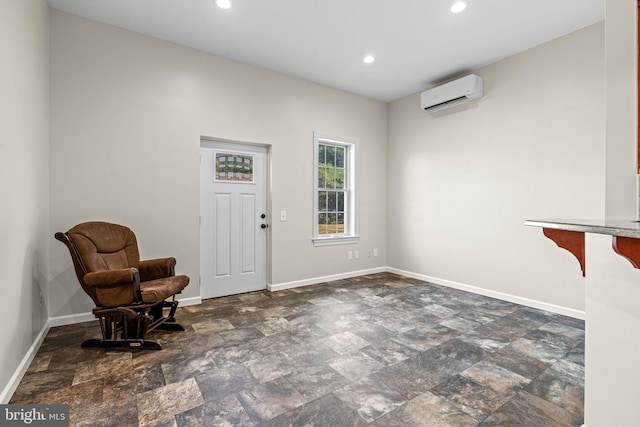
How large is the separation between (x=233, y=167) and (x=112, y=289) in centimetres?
→ 212

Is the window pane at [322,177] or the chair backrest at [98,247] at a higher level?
the window pane at [322,177]

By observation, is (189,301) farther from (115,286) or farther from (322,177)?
(322,177)

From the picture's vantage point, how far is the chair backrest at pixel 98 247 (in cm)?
251

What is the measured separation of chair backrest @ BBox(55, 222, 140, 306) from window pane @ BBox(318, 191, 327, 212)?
2.66 m

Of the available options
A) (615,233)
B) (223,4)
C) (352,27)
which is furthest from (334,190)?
(615,233)

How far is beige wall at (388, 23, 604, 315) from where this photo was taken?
3.22 m

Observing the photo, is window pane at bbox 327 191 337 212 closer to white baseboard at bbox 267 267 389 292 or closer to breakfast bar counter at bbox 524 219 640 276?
white baseboard at bbox 267 267 389 292

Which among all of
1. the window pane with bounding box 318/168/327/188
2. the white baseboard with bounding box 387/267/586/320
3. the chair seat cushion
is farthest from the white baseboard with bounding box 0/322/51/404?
the white baseboard with bounding box 387/267/586/320

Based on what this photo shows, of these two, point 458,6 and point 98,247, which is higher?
point 458,6

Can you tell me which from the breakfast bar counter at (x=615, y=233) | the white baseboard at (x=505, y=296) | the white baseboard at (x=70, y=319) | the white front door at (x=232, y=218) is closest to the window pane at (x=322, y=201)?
the white front door at (x=232, y=218)

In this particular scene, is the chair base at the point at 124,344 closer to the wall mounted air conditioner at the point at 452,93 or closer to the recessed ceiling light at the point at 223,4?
the recessed ceiling light at the point at 223,4

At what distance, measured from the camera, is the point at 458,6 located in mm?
2865

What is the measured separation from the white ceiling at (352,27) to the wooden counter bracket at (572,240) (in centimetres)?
240

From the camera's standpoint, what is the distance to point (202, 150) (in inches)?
152
